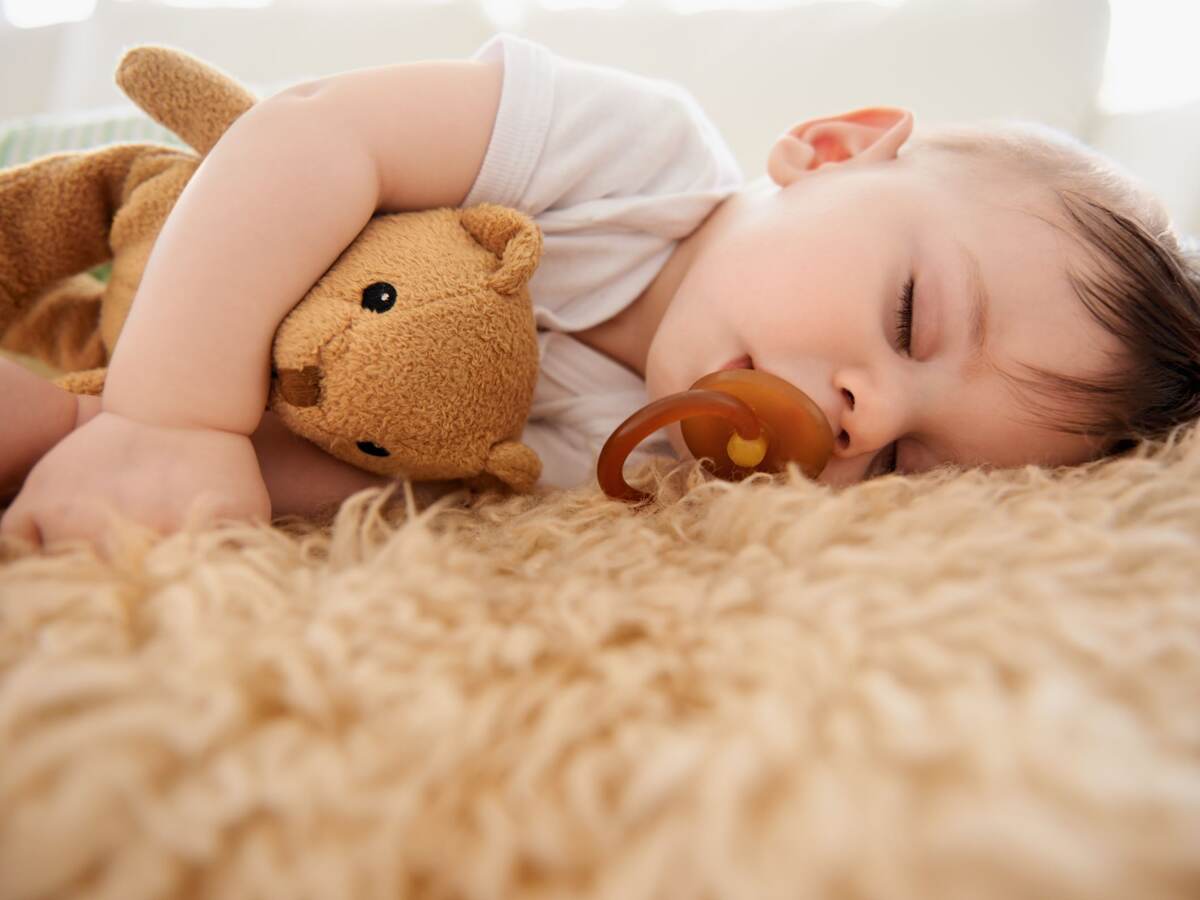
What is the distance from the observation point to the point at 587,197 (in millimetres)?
848

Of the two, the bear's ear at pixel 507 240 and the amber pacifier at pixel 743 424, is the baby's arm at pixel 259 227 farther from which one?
the amber pacifier at pixel 743 424

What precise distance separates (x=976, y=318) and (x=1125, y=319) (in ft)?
0.38

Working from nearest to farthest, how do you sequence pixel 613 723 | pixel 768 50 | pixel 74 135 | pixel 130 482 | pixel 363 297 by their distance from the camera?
pixel 613 723
pixel 130 482
pixel 363 297
pixel 74 135
pixel 768 50

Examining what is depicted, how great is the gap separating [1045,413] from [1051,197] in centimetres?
19

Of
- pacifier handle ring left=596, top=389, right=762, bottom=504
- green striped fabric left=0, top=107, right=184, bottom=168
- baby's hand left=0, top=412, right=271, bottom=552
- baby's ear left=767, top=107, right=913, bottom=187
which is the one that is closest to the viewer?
baby's hand left=0, top=412, right=271, bottom=552

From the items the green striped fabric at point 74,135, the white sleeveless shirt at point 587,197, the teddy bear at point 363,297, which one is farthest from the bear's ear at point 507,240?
the green striped fabric at point 74,135

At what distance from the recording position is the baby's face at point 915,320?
25.1 inches

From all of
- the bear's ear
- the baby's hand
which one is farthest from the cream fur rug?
the bear's ear

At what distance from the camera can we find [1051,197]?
0.68 m

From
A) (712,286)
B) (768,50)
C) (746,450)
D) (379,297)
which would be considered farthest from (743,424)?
(768,50)

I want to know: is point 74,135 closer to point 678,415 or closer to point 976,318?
point 678,415

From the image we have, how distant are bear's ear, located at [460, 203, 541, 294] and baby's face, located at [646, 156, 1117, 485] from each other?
17 cm

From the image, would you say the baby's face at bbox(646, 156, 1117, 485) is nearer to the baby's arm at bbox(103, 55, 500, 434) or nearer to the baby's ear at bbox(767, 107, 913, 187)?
the baby's ear at bbox(767, 107, 913, 187)

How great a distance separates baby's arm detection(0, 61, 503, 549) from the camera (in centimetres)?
50
